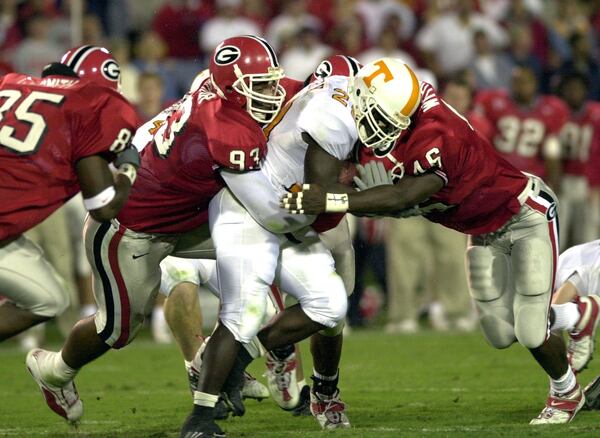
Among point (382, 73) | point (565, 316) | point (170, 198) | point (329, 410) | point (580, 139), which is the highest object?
point (382, 73)

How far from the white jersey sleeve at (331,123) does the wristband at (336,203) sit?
0.19 meters

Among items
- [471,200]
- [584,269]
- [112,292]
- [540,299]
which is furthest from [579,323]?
[112,292]

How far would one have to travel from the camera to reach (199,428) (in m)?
4.96

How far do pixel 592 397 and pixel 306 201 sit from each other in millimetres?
1961

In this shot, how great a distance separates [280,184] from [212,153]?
1.21 ft

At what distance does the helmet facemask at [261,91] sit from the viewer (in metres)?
5.32

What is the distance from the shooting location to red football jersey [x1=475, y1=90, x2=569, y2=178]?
33.2 ft

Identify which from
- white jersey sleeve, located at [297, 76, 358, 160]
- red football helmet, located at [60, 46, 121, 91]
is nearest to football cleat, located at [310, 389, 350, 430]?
white jersey sleeve, located at [297, 76, 358, 160]

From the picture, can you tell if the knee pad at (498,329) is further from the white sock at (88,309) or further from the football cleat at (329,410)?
the white sock at (88,309)

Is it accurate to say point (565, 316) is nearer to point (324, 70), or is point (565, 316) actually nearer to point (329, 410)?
point (329, 410)

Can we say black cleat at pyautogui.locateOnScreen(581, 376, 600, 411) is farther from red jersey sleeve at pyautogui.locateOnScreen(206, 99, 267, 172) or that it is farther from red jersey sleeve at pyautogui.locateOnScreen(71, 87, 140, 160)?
red jersey sleeve at pyautogui.locateOnScreen(71, 87, 140, 160)

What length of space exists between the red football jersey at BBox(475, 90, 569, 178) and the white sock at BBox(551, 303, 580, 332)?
4043 millimetres

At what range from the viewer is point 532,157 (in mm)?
10125

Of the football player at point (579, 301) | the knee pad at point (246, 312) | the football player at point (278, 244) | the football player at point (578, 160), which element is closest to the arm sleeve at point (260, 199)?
the football player at point (278, 244)
